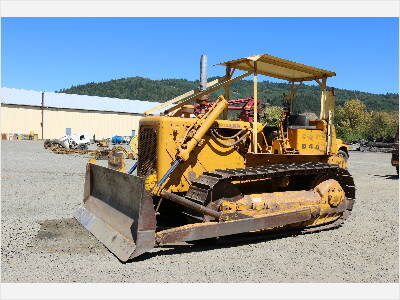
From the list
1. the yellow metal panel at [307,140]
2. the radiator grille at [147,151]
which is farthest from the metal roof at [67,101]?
the yellow metal panel at [307,140]

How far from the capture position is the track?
5801mm

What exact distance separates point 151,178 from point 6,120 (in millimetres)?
50102

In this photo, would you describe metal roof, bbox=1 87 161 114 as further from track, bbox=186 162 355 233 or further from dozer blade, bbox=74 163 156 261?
track, bbox=186 162 355 233

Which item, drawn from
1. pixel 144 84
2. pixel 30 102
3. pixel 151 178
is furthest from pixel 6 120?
pixel 144 84

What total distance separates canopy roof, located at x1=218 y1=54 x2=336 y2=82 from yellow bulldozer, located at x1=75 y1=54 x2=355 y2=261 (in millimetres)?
20

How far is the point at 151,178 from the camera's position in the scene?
6.18m

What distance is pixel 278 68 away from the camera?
7.44 metres

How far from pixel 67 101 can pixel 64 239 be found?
177 feet

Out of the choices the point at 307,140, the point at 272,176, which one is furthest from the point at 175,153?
the point at 307,140

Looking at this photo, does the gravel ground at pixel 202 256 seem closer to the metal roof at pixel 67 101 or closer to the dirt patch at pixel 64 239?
the dirt patch at pixel 64 239

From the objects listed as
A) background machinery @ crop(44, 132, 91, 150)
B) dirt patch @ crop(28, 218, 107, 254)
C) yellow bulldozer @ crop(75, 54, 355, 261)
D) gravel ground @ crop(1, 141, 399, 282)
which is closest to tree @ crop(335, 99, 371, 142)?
background machinery @ crop(44, 132, 91, 150)

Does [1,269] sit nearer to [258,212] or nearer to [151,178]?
[151,178]

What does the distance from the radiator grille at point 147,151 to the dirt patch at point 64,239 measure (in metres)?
1.38

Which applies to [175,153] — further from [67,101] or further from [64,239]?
[67,101]
